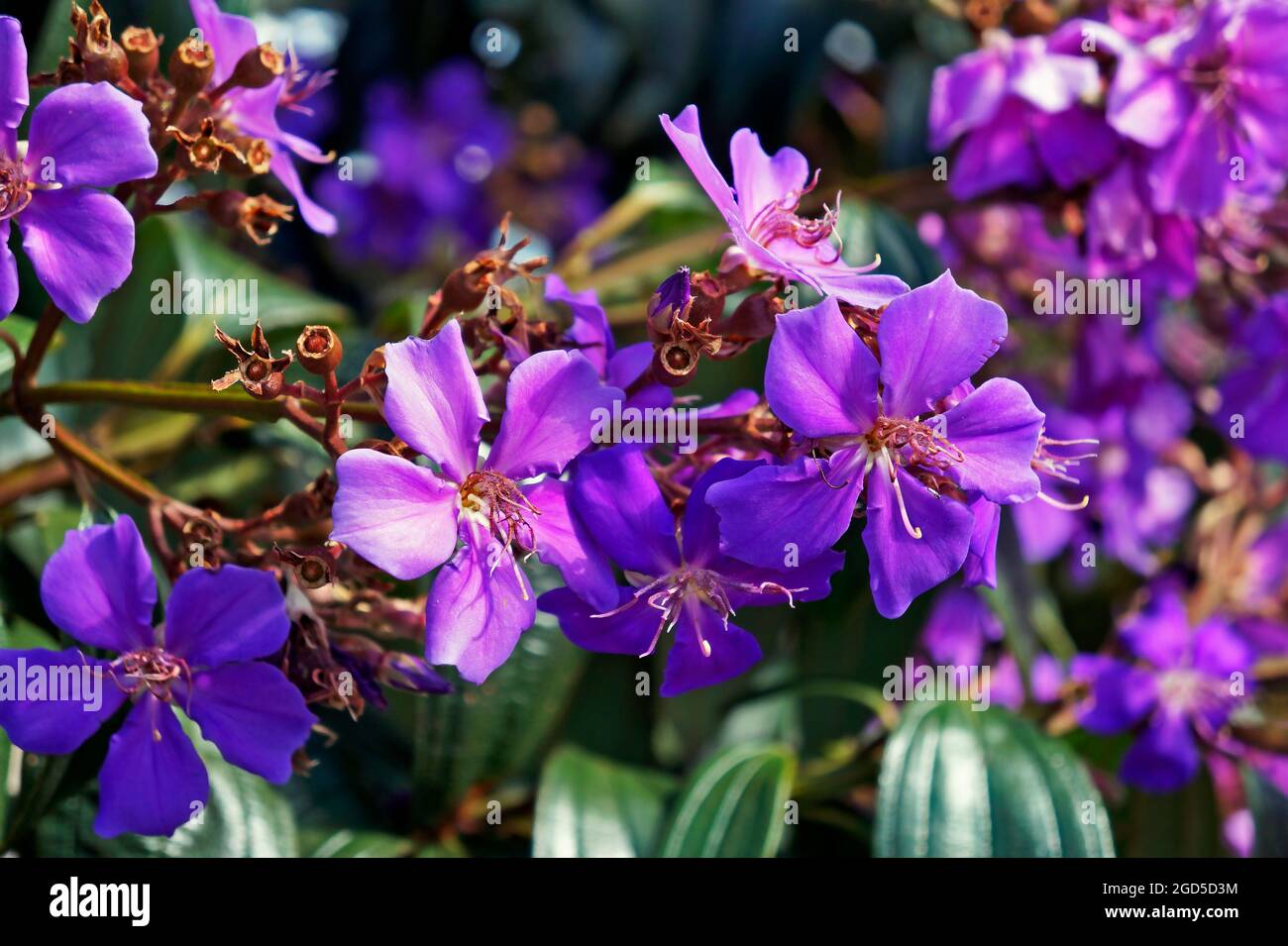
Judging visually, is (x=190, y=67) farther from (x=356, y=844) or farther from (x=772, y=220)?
(x=356, y=844)

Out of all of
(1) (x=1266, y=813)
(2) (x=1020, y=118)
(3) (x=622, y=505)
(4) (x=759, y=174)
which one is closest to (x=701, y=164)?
(4) (x=759, y=174)

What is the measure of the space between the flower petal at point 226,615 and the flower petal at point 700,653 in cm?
26

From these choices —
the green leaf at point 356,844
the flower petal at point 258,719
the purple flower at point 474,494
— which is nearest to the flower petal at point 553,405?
the purple flower at point 474,494

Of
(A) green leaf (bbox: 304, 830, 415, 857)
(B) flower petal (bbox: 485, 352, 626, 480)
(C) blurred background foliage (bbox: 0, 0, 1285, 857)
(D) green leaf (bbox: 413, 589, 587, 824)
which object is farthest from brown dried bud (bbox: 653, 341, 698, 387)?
(A) green leaf (bbox: 304, 830, 415, 857)

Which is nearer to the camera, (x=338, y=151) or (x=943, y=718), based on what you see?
(x=943, y=718)

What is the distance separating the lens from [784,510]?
801mm

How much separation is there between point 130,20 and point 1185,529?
1720 mm

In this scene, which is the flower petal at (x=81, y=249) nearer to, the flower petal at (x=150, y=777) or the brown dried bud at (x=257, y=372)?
the brown dried bud at (x=257, y=372)

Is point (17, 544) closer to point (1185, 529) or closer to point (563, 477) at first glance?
point (563, 477)

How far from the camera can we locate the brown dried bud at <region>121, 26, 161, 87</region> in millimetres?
944

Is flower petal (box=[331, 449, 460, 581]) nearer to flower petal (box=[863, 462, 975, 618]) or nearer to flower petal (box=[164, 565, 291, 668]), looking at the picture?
flower petal (box=[164, 565, 291, 668])

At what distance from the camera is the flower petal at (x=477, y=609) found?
2.59 feet

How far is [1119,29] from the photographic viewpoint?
1.38 meters
